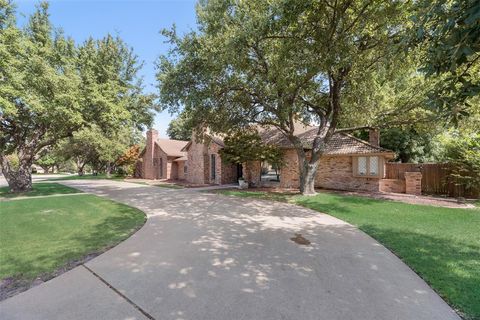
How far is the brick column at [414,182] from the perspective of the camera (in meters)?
14.1

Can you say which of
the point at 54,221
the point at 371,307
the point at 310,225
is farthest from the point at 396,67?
the point at 54,221

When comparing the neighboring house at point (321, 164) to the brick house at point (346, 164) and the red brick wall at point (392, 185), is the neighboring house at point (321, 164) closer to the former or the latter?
the brick house at point (346, 164)

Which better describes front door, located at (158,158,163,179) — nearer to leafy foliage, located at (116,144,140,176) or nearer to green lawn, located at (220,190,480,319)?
leafy foliage, located at (116,144,140,176)

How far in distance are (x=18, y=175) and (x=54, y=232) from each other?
13.4 meters

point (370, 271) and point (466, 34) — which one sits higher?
point (466, 34)

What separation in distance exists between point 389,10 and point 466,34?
7399 mm

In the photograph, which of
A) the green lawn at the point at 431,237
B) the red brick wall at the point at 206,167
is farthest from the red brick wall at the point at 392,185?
the red brick wall at the point at 206,167

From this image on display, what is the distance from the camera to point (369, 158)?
1541 centimetres

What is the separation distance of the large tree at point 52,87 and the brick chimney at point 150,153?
10.2 m

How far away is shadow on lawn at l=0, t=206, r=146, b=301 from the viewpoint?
4.21 meters

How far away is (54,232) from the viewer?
7.20 metres

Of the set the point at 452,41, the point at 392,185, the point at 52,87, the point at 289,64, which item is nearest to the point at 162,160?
the point at 52,87

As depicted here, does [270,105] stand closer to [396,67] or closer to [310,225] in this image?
[396,67]

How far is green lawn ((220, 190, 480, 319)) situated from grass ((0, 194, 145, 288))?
632 centimetres
